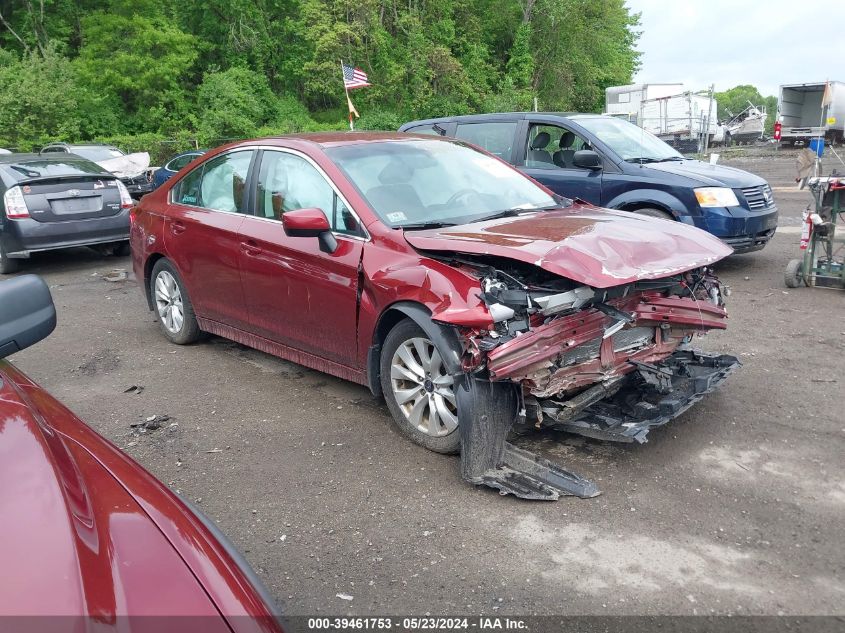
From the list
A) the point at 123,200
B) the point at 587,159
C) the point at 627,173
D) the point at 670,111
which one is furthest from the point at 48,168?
the point at 670,111

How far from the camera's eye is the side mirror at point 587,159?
8094mm

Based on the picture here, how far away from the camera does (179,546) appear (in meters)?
1.78

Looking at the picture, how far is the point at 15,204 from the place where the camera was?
945 cm

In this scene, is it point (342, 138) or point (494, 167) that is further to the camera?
point (494, 167)

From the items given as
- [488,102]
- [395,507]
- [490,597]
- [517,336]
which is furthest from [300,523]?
[488,102]

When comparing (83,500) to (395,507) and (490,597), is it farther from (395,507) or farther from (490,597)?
(395,507)

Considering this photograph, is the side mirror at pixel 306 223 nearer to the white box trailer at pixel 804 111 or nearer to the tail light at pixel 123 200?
the tail light at pixel 123 200

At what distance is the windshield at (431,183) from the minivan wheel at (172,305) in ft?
6.79

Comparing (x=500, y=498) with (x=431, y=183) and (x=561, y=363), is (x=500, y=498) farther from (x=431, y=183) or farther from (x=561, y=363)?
(x=431, y=183)

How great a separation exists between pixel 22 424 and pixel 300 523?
1731 mm

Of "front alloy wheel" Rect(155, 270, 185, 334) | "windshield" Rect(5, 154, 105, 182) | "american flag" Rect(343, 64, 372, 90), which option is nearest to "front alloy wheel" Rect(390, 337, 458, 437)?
"front alloy wheel" Rect(155, 270, 185, 334)

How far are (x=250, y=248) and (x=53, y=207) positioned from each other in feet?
19.4

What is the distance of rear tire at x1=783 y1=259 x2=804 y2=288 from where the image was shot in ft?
24.7

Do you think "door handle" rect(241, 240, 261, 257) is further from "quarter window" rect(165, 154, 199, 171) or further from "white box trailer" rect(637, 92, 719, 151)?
"white box trailer" rect(637, 92, 719, 151)
